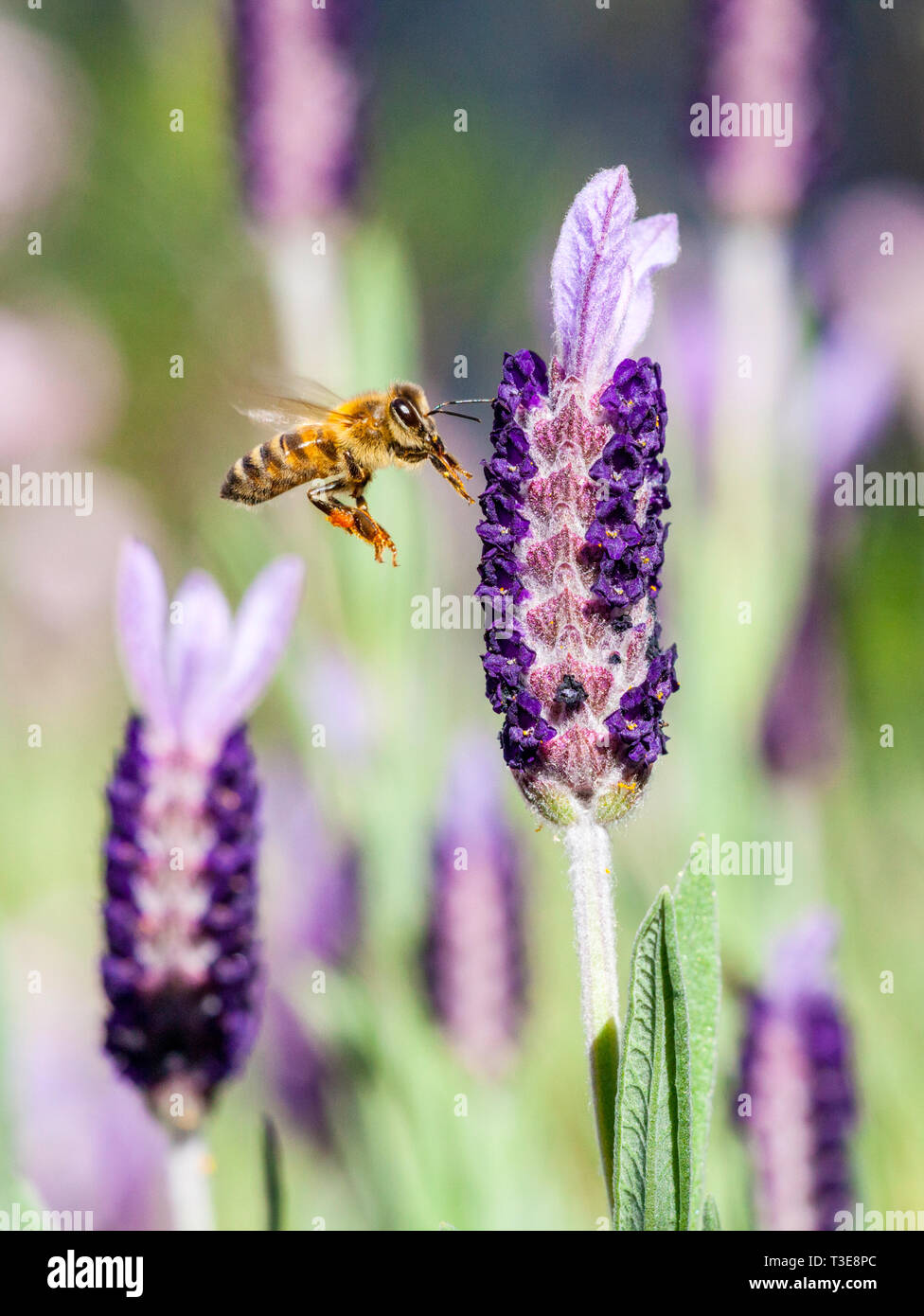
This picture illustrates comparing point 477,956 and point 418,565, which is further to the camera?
point 418,565

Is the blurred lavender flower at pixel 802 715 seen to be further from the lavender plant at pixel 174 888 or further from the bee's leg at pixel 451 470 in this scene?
the lavender plant at pixel 174 888

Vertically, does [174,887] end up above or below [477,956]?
above

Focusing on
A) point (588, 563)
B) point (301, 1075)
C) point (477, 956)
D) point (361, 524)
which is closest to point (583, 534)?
point (588, 563)

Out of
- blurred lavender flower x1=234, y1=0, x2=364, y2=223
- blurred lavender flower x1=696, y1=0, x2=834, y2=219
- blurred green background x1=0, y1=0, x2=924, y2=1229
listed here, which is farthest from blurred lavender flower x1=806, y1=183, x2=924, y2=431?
blurred lavender flower x1=234, y1=0, x2=364, y2=223

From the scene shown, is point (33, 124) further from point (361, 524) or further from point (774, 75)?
point (361, 524)

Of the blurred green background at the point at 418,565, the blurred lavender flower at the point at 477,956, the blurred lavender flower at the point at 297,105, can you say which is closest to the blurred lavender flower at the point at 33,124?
the blurred green background at the point at 418,565

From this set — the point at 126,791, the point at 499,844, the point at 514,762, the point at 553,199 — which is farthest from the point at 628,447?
the point at 553,199

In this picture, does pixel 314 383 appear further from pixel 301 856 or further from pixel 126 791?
pixel 301 856
